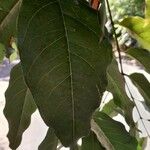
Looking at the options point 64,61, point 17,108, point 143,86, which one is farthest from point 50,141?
point 64,61

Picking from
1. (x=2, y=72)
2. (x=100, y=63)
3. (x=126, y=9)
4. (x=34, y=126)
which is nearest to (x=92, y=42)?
(x=100, y=63)

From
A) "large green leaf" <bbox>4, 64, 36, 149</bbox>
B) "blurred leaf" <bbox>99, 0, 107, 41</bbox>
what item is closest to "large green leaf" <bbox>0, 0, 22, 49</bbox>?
"large green leaf" <bbox>4, 64, 36, 149</bbox>

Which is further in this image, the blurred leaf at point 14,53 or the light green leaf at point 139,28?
the blurred leaf at point 14,53

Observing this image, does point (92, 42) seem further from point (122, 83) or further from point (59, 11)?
point (122, 83)

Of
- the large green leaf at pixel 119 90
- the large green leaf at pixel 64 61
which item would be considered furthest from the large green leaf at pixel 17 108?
the large green leaf at pixel 64 61

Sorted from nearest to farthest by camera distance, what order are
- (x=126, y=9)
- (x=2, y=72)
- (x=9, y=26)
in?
(x=9, y=26)
(x=2, y=72)
(x=126, y=9)

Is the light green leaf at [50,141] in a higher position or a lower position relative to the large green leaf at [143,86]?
lower

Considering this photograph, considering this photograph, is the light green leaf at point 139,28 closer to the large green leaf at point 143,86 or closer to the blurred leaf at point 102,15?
the large green leaf at point 143,86
